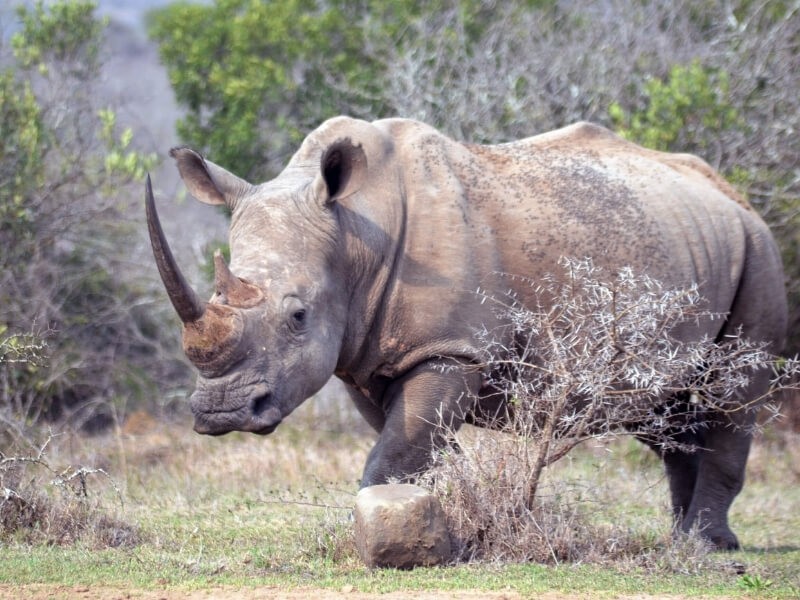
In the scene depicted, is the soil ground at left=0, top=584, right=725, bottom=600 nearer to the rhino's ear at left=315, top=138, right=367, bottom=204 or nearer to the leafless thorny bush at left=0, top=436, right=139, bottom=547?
the leafless thorny bush at left=0, top=436, right=139, bottom=547

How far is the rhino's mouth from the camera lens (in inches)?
239

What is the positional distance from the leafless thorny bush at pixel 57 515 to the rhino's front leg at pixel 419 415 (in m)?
1.38

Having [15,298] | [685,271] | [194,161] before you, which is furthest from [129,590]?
[15,298]

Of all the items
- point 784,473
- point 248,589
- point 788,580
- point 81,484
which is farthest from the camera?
point 784,473

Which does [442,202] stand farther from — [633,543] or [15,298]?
[15,298]

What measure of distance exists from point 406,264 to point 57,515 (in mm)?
2263

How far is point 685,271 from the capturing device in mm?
7973

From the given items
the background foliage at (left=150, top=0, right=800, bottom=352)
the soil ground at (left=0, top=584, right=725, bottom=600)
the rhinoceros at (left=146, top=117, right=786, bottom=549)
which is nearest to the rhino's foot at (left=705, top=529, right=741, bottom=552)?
the rhinoceros at (left=146, top=117, right=786, bottom=549)

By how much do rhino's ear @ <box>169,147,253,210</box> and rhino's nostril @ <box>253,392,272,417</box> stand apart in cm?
138

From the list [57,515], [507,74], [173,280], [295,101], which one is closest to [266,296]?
[173,280]

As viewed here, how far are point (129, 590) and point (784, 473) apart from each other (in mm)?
6760

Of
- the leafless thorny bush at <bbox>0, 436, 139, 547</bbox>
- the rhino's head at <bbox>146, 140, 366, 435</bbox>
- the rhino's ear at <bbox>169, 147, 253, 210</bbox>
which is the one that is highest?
the rhino's ear at <bbox>169, 147, 253, 210</bbox>

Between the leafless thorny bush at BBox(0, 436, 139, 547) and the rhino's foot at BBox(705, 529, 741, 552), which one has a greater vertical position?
the leafless thorny bush at BBox(0, 436, 139, 547)

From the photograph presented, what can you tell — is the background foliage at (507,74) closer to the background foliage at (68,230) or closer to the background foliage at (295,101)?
the background foliage at (295,101)
